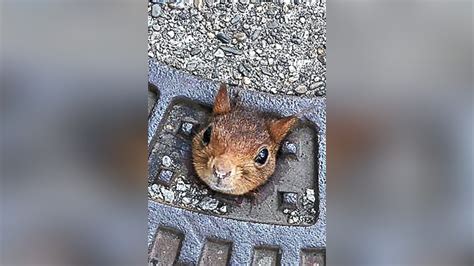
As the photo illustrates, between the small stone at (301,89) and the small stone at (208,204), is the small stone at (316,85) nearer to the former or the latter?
the small stone at (301,89)

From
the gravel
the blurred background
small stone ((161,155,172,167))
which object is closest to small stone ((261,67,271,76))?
the gravel

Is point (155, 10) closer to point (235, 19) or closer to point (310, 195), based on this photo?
point (235, 19)

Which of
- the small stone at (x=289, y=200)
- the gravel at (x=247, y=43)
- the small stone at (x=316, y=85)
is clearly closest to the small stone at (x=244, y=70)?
the gravel at (x=247, y=43)

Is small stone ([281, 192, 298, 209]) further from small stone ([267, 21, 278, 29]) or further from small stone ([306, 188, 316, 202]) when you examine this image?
small stone ([267, 21, 278, 29])

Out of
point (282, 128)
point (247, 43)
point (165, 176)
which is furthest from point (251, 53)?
point (165, 176)

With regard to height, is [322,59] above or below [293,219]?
above
